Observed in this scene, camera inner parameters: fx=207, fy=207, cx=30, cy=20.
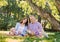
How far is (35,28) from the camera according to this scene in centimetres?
303

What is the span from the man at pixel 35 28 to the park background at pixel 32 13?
5 centimetres

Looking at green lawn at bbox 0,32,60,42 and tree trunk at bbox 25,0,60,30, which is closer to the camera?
green lawn at bbox 0,32,60,42

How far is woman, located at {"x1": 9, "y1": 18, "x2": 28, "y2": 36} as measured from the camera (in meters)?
2.97

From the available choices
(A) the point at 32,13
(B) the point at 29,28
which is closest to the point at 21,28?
(B) the point at 29,28

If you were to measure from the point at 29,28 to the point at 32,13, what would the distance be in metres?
0.22

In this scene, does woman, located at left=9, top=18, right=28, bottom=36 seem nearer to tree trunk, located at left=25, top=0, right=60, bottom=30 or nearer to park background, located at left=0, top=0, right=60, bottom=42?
park background, located at left=0, top=0, right=60, bottom=42

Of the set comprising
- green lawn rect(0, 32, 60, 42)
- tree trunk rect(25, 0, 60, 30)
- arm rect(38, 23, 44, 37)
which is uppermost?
tree trunk rect(25, 0, 60, 30)

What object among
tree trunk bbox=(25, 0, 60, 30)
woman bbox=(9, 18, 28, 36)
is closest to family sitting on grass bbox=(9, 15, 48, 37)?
woman bbox=(9, 18, 28, 36)

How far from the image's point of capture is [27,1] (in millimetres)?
3045

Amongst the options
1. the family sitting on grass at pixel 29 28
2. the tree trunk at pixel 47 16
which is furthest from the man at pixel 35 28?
the tree trunk at pixel 47 16

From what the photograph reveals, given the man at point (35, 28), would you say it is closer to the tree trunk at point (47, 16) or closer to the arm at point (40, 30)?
the arm at point (40, 30)

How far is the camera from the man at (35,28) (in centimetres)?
298

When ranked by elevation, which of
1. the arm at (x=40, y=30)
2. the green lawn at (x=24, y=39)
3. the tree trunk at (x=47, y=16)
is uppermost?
the tree trunk at (x=47, y=16)

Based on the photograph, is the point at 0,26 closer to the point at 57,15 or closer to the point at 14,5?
the point at 14,5
